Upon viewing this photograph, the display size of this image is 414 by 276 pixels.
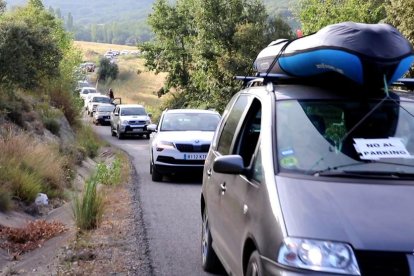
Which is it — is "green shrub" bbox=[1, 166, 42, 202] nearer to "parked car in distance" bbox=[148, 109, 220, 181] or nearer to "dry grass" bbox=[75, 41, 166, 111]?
"parked car in distance" bbox=[148, 109, 220, 181]

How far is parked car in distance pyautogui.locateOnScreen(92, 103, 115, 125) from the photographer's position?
4872cm

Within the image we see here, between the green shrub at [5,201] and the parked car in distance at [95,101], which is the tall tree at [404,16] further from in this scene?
the parked car in distance at [95,101]

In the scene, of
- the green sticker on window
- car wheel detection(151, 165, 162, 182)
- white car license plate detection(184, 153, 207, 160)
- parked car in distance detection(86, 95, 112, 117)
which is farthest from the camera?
parked car in distance detection(86, 95, 112, 117)

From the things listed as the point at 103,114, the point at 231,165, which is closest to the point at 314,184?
the point at 231,165

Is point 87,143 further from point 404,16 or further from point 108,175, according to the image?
point 404,16

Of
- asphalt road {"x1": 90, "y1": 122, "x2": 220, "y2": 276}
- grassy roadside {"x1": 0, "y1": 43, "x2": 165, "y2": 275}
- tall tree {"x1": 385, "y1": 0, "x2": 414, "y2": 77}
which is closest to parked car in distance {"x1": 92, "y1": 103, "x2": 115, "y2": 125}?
grassy roadside {"x1": 0, "y1": 43, "x2": 165, "y2": 275}

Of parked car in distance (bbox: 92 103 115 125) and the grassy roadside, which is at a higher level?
the grassy roadside

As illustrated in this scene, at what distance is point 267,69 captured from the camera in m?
6.29

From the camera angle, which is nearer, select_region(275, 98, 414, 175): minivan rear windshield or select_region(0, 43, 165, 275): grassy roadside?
select_region(275, 98, 414, 175): minivan rear windshield

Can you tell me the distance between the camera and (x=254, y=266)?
4.73 metres

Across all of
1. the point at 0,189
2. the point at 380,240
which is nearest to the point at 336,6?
the point at 0,189

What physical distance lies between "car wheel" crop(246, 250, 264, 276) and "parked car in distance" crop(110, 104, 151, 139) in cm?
3082

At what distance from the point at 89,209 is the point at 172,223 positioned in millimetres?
1349

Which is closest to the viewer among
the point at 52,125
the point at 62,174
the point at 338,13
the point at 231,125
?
the point at 231,125
